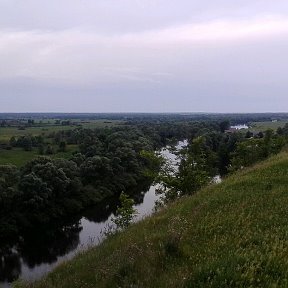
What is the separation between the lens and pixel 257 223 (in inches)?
361

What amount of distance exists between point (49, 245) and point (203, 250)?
34990 millimetres

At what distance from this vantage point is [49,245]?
40531 mm

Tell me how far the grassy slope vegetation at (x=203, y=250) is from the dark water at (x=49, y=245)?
18.9m

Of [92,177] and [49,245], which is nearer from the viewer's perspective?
[49,245]

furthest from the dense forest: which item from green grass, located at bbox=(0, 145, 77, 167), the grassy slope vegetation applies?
the grassy slope vegetation

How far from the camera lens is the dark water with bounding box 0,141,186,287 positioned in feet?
112

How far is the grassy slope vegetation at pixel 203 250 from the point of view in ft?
21.9

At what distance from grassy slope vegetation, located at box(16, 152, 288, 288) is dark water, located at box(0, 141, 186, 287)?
18.9 meters

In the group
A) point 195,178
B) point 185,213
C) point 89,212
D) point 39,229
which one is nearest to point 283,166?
point 185,213

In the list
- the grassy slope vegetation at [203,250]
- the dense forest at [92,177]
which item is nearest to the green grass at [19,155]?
the dense forest at [92,177]

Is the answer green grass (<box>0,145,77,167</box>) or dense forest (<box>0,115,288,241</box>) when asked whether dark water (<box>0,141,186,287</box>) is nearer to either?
dense forest (<box>0,115,288,241</box>)

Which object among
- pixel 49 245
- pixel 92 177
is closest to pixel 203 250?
pixel 49 245

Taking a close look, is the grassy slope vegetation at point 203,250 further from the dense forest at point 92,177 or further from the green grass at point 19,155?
the green grass at point 19,155

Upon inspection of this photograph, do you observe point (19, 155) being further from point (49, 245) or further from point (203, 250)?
point (203, 250)
